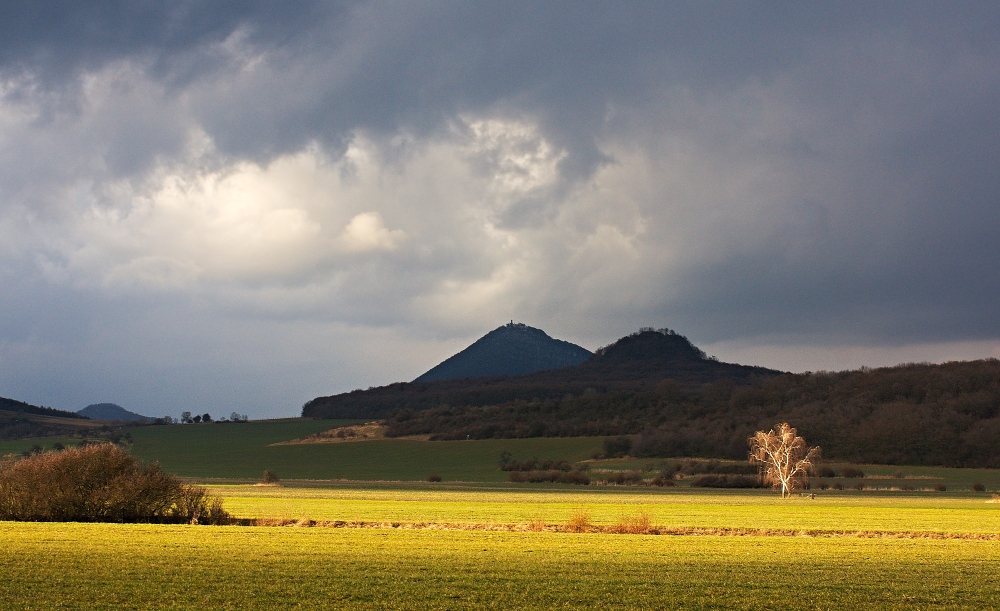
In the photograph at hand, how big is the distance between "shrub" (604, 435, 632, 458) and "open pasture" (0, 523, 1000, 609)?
3652 inches

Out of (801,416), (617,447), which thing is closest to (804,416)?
(801,416)

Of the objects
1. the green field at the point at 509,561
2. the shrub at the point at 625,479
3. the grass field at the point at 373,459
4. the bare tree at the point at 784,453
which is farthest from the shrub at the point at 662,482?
the green field at the point at 509,561

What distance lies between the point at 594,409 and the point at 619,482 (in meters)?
76.7

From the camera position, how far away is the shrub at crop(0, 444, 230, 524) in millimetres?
37250

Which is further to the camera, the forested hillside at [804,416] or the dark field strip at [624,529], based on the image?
the forested hillside at [804,416]

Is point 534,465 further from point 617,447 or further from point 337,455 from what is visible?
point 337,455

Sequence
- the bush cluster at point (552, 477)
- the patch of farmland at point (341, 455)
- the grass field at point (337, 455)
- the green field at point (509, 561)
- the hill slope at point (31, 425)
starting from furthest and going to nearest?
1. the hill slope at point (31, 425)
2. the grass field at point (337, 455)
3. the patch of farmland at point (341, 455)
4. the bush cluster at point (552, 477)
5. the green field at point (509, 561)

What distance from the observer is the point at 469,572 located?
66.7 ft

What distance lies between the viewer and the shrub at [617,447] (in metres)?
122

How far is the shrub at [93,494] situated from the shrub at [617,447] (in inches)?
3488

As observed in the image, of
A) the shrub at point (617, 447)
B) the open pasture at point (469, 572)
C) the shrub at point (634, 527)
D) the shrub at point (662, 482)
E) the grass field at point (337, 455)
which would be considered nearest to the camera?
the open pasture at point (469, 572)

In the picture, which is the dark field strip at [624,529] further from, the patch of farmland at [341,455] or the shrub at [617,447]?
the shrub at [617,447]

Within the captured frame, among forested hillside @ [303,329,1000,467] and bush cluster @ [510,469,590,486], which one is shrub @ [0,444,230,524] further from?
forested hillside @ [303,329,1000,467]

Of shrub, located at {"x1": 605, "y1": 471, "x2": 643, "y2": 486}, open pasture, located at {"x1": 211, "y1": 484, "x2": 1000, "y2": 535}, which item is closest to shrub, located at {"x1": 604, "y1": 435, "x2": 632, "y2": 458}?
shrub, located at {"x1": 605, "y1": 471, "x2": 643, "y2": 486}
